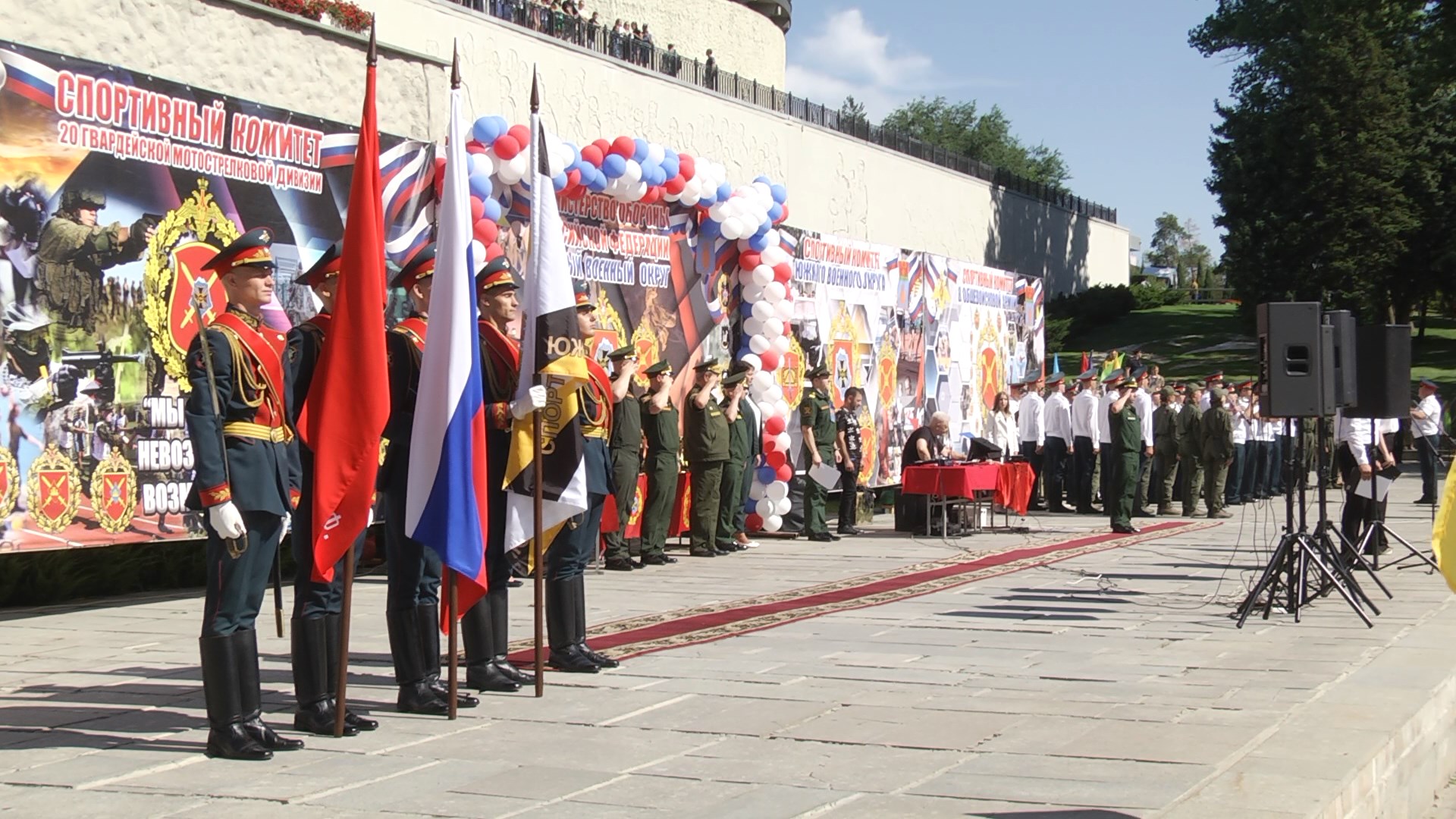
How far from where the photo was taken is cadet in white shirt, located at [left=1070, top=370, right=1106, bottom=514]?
2302 centimetres

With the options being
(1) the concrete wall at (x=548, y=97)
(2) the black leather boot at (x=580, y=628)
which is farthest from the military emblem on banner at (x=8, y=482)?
(2) the black leather boot at (x=580, y=628)

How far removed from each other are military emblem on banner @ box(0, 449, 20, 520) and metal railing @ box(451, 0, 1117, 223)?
49.2ft

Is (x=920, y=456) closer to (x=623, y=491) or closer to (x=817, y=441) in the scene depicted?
(x=817, y=441)

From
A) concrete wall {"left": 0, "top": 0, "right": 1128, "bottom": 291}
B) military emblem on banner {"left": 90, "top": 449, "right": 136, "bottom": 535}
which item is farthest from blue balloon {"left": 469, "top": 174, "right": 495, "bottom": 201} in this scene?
military emblem on banner {"left": 90, "top": 449, "right": 136, "bottom": 535}

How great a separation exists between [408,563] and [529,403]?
926 millimetres

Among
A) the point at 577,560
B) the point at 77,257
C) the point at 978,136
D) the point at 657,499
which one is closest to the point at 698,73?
the point at 657,499

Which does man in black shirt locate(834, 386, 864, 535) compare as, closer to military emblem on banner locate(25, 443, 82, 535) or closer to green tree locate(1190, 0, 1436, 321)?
military emblem on banner locate(25, 443, 82, 535)

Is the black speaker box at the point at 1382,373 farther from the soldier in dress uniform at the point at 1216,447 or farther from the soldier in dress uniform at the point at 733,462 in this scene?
the soldier in dress uniform at the point at 1216,447

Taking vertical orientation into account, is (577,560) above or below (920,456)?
below

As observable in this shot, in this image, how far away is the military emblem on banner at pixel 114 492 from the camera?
424 inches

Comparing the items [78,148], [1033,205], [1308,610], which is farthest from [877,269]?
[1033,205]

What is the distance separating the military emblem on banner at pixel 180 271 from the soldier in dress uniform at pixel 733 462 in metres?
5.91

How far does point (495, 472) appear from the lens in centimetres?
814

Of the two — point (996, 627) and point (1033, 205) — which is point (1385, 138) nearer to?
point (1033, 205)
